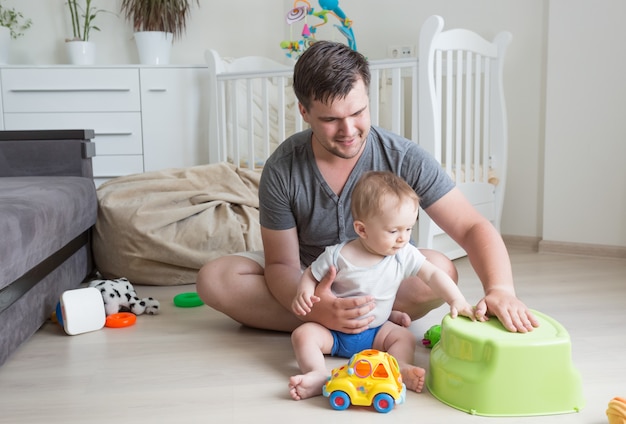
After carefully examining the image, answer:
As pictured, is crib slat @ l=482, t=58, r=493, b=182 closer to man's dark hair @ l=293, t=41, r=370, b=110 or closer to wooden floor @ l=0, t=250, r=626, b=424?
wooden floor @ l=0, t=250, r=626, b=424

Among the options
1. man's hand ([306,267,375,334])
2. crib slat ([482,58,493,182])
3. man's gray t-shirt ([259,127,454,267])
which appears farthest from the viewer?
crib slat ([482,58,493,182])

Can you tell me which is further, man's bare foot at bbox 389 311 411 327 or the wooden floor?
man's bare foot at bbox 389 311 411 327

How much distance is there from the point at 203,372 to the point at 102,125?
2187 mm

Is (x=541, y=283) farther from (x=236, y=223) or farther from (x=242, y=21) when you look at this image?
(x=242, y=21)

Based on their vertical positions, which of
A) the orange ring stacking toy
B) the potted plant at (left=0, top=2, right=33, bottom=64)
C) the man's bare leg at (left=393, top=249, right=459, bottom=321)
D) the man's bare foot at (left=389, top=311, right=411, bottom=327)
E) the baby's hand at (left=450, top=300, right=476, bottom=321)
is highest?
the potted plant at (left=0, top=2, right=33, bottom=64)

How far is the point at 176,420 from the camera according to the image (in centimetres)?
116

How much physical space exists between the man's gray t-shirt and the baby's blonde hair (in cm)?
20

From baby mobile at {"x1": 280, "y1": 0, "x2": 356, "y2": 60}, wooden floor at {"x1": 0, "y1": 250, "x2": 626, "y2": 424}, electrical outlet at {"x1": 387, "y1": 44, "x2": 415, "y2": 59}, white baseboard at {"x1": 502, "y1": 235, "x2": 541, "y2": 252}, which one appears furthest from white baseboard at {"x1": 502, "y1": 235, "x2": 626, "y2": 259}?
baby mobile at {"x1": 280, "y1": 0, "x2": 356, "y2": 60}

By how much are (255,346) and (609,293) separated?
114 cm

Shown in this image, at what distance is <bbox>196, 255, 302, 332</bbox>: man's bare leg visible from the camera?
5.25 feet

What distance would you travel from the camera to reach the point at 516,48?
9.45ft

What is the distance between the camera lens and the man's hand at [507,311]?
45.5 inches

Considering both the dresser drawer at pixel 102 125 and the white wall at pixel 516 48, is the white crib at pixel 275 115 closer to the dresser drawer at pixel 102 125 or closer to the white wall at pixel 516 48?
the white wall at pixel 516 48

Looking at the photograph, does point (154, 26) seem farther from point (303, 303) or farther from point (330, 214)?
point (303, 303)
